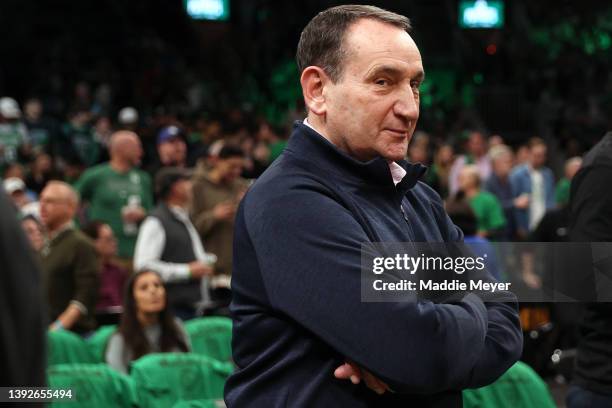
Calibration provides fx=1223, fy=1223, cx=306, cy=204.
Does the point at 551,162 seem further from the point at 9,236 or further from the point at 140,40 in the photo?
the point at 9,236

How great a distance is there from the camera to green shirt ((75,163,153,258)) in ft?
30.0

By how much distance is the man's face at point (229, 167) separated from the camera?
8.65m

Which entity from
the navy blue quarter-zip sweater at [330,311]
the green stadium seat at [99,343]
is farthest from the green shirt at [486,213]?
the navy blue quarter-zip sweater at [330,311]

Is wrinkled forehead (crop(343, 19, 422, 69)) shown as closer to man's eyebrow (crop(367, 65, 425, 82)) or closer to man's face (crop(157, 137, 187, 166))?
man's eyebrow (crop(367, 65, 425, 82))

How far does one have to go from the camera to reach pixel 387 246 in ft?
7.36

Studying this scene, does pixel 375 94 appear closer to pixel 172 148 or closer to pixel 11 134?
pixel 172 148

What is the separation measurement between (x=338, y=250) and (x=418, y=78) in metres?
0.42

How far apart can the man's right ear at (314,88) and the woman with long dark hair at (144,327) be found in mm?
4339

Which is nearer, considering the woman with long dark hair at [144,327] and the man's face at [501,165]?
the woman with long dark hair at [144,327]

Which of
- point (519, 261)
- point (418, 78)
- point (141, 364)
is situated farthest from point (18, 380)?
point (141, 364)

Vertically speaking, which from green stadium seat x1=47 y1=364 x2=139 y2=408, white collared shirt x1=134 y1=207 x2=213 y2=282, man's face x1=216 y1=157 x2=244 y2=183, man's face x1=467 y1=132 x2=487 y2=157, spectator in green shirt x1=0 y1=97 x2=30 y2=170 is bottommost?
green stadium seat x1=47 y1=364 x2=139 y2=408

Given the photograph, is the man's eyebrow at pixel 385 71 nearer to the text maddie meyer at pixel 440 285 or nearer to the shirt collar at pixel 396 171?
the shirt collar at pixel 396 171

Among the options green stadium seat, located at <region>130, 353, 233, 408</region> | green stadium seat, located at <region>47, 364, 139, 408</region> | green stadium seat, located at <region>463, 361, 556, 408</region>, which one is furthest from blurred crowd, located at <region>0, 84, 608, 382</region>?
green stadium seat, located at <region>463, 361, 556, 408</region>

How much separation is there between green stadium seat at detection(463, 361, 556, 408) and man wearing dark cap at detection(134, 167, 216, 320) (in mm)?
2888
